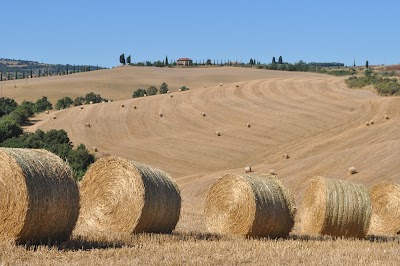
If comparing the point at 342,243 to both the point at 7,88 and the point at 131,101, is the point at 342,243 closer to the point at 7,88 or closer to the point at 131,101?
the point at 131,101

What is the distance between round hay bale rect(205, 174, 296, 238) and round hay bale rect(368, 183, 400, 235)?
4.36m

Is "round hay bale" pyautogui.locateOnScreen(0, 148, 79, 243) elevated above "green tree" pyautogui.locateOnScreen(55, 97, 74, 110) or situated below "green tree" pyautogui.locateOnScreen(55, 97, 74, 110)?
above

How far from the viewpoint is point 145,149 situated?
145ft

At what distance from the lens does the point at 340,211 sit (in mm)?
17188

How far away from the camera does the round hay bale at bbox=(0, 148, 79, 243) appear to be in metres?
12.1

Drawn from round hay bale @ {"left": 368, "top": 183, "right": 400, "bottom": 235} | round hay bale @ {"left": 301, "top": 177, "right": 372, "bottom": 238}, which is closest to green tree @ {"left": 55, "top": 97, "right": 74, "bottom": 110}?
round hay bale @ {"left": 368, "top": 183, "right": 400, "bottom": 235}

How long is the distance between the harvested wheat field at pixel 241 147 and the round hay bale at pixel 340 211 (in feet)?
1.72

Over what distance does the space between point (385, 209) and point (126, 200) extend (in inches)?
303

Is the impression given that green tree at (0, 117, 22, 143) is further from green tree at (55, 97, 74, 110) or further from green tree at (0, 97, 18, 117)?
green tree at (55, 97, 74, 110)

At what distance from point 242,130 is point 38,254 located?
37681 millimetres

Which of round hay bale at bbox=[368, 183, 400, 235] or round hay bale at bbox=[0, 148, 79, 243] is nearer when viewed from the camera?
round hay bale at bbox=[0, 148, 79, 243]

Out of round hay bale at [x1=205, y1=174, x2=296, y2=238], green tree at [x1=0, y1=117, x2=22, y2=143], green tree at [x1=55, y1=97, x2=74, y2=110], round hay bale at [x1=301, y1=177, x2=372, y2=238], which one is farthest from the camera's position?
green tree at [x1=55, y1=97, x2=74, y2=110]

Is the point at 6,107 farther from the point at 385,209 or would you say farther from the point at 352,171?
the point at 385,209

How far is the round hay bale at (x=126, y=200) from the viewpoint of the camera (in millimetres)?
14789
